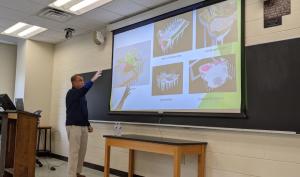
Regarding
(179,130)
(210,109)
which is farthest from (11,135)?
(210,109)

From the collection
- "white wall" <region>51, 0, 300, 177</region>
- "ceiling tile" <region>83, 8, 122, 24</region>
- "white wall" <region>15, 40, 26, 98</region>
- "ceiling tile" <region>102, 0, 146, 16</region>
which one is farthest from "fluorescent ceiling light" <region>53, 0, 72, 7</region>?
"white wall" <region>15, 40, 26, 98</region>

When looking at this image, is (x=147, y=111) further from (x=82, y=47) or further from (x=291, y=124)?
(x=82, y=47)

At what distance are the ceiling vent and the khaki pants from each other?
73.4 inches

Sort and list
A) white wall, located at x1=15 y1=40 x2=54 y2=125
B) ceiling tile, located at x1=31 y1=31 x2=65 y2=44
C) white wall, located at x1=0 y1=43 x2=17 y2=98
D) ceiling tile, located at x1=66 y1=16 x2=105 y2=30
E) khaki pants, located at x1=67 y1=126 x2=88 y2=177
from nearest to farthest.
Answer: khaki pants, located at x1=67 y1=126 x2=88 y2=177, ceiling tile, located at x1=66 y1=16 x2=105 y2=30, ceiling tile, located at x1=31 y1=31 x2=65 y2=44, white wall, located at x1=15 y1=40 x2=54 y2=125, white wall, located at x1=0 y1=43 x2=17 y2=98

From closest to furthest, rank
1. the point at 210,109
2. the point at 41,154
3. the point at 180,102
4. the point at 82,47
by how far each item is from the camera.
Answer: the point at 210,109, the point at 180,102, the point at 82,47, the point at 41,154

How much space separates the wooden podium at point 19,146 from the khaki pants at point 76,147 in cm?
48

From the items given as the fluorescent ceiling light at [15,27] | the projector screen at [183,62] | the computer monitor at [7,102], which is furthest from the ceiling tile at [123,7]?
the fluorescent ceiling light at [15,27]

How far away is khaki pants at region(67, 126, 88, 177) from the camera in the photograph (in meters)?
4.00

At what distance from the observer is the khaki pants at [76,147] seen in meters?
4.00

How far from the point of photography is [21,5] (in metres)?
4.38

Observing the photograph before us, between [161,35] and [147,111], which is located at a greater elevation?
[161,35]

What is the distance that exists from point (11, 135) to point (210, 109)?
276cm

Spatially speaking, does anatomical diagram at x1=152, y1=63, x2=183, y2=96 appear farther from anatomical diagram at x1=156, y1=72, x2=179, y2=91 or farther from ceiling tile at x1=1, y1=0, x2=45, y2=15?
ceiling tile at x1=1, y1=0, x2=45, y2=15

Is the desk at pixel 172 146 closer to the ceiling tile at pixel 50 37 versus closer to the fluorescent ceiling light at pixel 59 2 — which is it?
the fluorescent ceiling light at pixel 59 2
